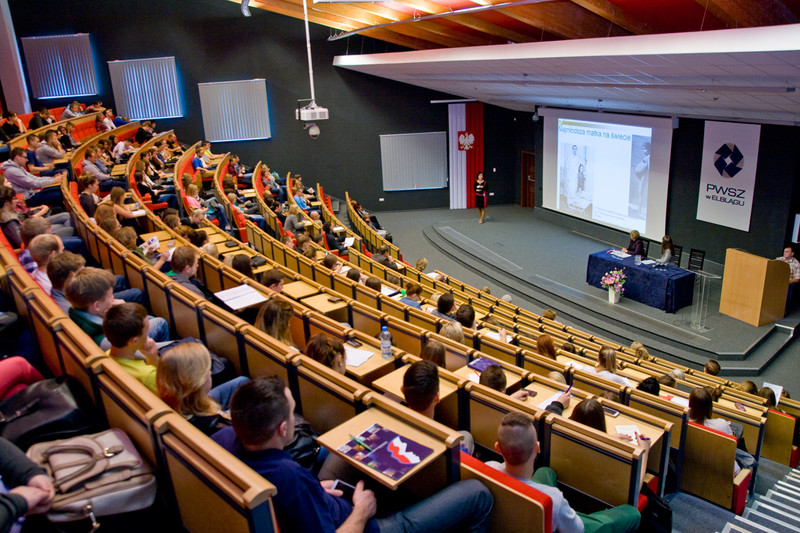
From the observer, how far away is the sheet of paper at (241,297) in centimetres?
Result: 407

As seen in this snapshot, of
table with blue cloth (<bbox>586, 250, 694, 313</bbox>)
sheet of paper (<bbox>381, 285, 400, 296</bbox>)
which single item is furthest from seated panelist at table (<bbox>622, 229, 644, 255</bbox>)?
sheet of paper (<bbox>381, 285, 400, 296</bbox>)

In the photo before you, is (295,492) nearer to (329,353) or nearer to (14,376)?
(329,353)

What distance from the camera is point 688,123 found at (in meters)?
10.7

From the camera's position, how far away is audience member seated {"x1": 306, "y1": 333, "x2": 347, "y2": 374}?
3.25 meters

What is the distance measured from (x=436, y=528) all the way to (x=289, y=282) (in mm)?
3576

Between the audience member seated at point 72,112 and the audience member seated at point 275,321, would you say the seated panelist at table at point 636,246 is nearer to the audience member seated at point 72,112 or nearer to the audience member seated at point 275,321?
the audience member seated at point 275,321

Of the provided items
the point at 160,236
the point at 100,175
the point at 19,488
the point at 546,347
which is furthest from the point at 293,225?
the point at 19,488

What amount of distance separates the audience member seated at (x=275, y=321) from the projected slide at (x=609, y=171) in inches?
383

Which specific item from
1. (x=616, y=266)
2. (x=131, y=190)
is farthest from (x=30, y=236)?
(x=616, y=266)

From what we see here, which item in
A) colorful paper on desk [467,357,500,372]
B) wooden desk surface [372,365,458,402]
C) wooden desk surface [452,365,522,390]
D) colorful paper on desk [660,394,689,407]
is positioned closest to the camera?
wooden desk surface [372,365,458,402]

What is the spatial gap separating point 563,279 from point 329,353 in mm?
8463

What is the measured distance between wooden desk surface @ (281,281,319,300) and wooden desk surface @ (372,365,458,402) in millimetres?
1827

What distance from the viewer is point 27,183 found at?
6.22 metres

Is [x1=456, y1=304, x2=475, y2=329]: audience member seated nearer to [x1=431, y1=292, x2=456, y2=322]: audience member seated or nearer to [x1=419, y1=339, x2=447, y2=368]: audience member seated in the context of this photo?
[x1=431, y1=292, x2=456, y2=322]: audience member seated
